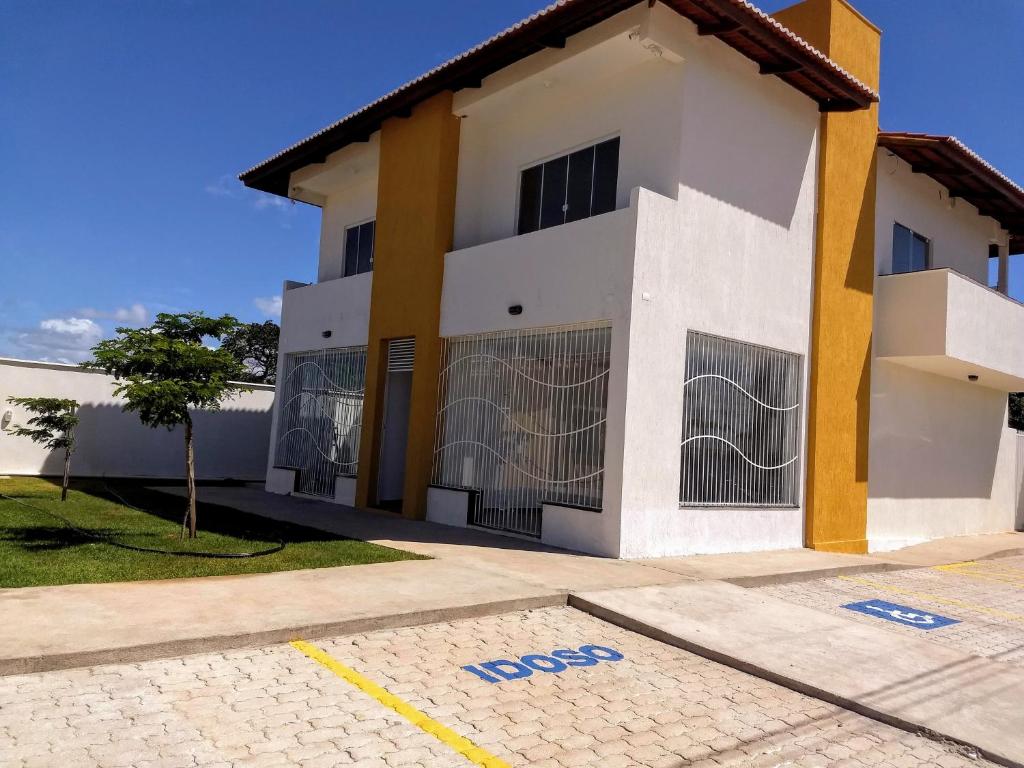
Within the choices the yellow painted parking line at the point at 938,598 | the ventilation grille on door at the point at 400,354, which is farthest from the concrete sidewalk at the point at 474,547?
the yellow painted parking line at the point at 938,598

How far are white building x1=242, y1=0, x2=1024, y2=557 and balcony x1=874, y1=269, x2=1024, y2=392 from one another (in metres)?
0.05

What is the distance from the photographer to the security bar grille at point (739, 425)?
401 inches

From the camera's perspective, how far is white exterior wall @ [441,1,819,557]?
9516 mm

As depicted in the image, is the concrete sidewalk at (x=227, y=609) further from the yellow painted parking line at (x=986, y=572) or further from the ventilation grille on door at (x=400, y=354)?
the yellow painted parking line at (x=986, y=572)

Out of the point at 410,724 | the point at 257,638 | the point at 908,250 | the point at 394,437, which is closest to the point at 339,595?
the point at 257,638

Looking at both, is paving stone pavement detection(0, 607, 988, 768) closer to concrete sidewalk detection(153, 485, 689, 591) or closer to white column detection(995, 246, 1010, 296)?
concrete sidewalk detection(153, 485, 689, 591)

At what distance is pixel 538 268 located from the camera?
10797 mm

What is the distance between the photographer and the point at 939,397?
14984mm

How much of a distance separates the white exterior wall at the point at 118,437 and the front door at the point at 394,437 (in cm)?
582

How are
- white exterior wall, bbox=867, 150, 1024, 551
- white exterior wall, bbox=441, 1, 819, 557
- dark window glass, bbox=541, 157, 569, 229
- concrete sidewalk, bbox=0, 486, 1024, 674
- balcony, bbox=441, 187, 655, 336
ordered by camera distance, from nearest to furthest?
concrete sidewalk, bbox=0, 486, 1024, 674
white exterior wall, bbox=441, 1, 819, 557
balcony, bbox=441, 187, 655, 336
dark window glass, bbox=541, 157, 569, 229
white exterior wall, bbox=867, 150, 1024, 551

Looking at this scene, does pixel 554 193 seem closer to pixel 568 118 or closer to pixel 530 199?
pixel 530 199

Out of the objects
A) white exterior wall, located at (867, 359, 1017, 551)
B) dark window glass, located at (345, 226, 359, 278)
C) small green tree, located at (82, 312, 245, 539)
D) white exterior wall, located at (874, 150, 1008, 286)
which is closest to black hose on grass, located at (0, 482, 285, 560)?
small green tree, located at (82, 312, 245, 539)

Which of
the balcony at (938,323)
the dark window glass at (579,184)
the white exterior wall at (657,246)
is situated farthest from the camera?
the balcony at (938,323)

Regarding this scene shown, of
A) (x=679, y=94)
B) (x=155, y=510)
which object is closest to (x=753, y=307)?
(x=679, y=94)
